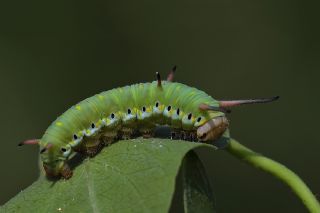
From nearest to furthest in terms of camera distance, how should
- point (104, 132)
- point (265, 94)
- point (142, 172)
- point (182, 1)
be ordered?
1. point (142, 172)
2. point (104, 132)
3. point (265, 94)
4. point (182, 1)

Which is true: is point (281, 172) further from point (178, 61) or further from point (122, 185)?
point (178, 61)

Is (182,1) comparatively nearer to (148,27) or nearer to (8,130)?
(148,27)

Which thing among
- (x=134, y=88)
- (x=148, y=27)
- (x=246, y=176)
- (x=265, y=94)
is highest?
(x=134, y=88)

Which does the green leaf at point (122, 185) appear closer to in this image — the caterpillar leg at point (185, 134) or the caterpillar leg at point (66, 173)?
the caterpillar leg at point (66, 173)

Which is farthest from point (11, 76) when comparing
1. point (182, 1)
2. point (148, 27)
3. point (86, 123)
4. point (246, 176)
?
point (86, 123)

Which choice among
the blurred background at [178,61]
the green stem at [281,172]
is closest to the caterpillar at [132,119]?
the green stem at [281,172]

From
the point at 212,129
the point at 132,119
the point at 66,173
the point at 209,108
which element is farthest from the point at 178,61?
the point at 66,173
